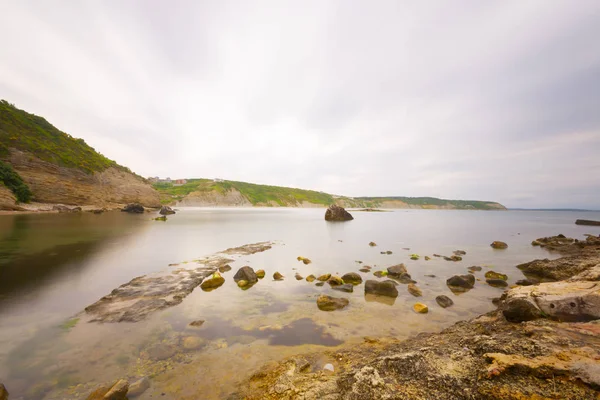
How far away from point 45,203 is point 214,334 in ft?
227

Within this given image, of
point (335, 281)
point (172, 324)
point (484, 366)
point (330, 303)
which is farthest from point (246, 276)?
point (484, 366)

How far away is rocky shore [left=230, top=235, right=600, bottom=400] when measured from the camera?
3490 mm

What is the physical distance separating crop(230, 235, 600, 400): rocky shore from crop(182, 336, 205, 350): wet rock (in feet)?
7.69

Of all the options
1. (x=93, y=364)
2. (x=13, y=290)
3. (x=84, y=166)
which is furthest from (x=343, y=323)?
(x=84, y=166)

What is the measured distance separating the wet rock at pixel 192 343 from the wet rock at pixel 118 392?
199 centimetres

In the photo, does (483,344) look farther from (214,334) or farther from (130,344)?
(130,344)

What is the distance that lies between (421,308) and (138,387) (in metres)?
10.2

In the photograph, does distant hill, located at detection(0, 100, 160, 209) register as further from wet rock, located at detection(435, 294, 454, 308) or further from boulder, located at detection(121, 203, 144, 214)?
wet rock, located at detection(435, 294, 454, 308)

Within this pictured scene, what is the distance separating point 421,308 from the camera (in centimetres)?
1001

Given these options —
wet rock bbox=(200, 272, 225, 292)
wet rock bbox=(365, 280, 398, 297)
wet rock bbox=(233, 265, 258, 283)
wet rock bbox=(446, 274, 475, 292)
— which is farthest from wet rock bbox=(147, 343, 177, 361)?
wet rock bbox=(446, 274, 475, 292)

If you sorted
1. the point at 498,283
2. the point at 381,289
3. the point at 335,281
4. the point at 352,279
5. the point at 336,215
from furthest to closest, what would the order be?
1. the point at 336,215
2. the point at 352,279
3. the point at 498,283
4. the point at 335,281
5. the point at 381,289

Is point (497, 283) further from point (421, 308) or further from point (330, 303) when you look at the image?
point (330, 303)

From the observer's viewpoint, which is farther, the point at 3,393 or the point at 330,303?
the point at 330,303

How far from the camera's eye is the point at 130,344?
6926 millimetres
